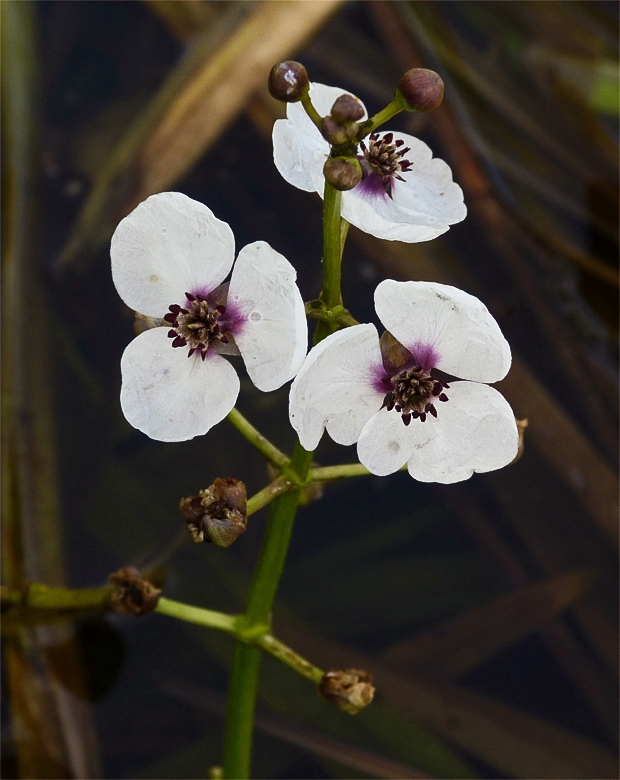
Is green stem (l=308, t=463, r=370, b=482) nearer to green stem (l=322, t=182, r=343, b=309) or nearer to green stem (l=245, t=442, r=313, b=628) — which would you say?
green stem (l=245, t=442, r=313, b=628)

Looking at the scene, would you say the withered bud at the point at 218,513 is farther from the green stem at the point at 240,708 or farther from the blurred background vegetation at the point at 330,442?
the blurred background vegetation at the point at 330,442

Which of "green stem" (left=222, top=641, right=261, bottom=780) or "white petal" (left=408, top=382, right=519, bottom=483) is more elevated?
"white petal" (left=408, top=382, right=519, bottom=483)

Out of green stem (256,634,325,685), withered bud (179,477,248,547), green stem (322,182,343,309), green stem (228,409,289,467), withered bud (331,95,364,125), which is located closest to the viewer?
withered bud (331,95,364,125)

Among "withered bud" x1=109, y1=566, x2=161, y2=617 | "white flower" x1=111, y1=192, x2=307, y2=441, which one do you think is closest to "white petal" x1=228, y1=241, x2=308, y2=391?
"white flower" x1=111, y1=192, x2=307, y2=441

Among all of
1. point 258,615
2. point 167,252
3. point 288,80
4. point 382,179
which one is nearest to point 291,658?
point 258,615

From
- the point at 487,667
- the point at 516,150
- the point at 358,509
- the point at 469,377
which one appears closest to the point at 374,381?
the point at 469,377

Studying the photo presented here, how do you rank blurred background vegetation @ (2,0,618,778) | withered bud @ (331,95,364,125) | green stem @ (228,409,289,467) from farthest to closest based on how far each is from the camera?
blurred background vegetation @ (2,0,618,778), green stem @ (228,409,289,467), withered bud @ (331,95,364,125)

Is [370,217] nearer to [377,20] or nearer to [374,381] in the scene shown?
[374,381]
